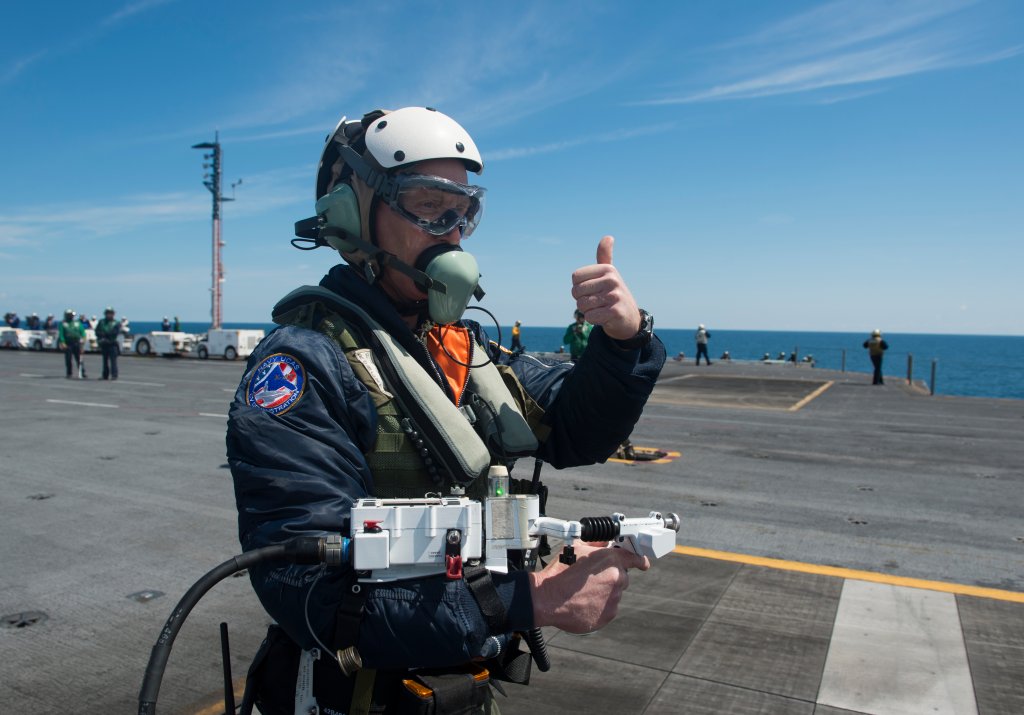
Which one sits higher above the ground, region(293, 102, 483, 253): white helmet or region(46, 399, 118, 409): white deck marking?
region(293, 102, 483, 253): white helmet

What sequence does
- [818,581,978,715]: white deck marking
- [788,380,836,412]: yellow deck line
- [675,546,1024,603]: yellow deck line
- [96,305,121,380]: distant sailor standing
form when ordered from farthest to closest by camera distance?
[96,305,121,380]: distant sailor standing, [788,380,836,412]: yellow deck line, [675,546,1024,603]: yellow deck line, [818,581,978,715]: white deck marking

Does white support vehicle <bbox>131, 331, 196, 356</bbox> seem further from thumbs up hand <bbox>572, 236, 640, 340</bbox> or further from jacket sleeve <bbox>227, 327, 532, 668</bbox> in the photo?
thumbs up hand <bbox>572, 236, 640, 340</bbox>

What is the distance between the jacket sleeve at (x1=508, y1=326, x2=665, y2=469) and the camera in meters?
2.09

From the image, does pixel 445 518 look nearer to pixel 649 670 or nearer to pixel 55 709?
pixel 649 670

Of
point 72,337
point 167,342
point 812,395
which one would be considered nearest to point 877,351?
point 812,395

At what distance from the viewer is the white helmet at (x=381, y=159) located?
6.75 feet

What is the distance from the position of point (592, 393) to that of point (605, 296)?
0.43 meters

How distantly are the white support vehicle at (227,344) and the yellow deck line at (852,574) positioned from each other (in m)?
28.9

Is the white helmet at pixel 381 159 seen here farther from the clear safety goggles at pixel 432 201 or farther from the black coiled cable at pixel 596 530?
the black coiled cable at pixel 596 530

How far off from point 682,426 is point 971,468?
4.80 metres

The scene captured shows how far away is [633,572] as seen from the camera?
5.50 m

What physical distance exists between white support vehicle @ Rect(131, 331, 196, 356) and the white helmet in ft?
111

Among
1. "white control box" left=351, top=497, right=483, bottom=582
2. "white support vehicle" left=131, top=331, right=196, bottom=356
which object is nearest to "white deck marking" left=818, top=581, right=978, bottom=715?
"white control box" left=351, top=497, right=483, bottom=582

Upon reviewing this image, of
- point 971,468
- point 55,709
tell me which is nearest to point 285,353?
point 55,709
